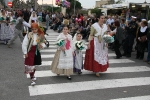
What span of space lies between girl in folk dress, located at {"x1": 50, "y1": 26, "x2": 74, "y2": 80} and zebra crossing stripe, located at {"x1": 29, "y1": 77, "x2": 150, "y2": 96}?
484 millimetres

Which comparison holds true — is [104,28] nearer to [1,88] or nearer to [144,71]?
[144,71]

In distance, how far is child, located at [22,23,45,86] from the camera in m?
5.66

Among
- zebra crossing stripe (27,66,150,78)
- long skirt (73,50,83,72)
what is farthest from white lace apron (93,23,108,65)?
zebra crossing stripe (27,66,150,78)

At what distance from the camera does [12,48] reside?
1082 cm

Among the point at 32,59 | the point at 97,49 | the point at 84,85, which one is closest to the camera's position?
the point at 32,59

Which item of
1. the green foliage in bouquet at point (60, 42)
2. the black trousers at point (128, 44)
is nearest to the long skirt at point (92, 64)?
the green foliage in bouquet at point (60, 42)

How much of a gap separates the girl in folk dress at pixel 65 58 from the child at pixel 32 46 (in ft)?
2.29

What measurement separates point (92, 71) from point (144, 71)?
6.55ft

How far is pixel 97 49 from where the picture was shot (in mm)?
6754

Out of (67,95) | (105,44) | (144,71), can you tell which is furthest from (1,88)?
(144,71)

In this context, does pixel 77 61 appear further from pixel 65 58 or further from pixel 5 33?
pixel 5 33

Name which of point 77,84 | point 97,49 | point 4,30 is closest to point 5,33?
point 4,30

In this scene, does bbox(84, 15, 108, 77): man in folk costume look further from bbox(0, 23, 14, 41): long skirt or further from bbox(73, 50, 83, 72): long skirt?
bbox(0, 23, 14, 41): long skirt

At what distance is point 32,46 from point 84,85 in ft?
5.76
